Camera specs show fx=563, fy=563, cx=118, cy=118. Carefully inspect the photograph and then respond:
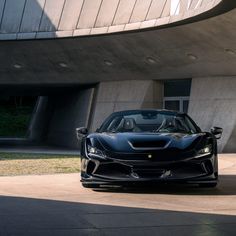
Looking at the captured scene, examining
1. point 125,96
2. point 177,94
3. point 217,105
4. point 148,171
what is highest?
point 177,94

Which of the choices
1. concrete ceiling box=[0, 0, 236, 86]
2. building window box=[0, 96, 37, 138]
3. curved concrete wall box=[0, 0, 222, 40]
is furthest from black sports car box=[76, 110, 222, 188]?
building window box=[0, 96, 37, 138]

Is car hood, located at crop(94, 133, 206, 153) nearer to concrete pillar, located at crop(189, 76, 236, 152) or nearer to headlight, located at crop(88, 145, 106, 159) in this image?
headlight, located at crop(88, 145, 106, 159)

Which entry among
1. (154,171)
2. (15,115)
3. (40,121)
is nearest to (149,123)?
(154,171)

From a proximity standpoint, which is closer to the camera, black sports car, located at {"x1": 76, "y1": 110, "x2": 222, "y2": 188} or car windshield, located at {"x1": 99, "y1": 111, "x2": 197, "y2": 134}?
black sports car, located at {"x1": 76, "y1": 110, "x2": 222, "y2": 188}

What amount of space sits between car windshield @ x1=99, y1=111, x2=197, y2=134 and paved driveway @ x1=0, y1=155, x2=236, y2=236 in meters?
1.07

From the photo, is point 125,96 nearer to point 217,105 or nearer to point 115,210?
point 217,105

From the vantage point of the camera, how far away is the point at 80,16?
2295cm

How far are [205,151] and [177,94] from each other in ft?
53.2

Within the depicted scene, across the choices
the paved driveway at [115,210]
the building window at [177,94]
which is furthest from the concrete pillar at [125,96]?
the paved driveway at [115,210]

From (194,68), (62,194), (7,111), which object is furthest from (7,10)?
(7,111)

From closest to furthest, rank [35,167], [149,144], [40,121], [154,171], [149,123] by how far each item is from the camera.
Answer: [154,171] → [149,144] → [149,123] → [35,167] → [40,121]

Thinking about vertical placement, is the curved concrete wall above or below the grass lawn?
above

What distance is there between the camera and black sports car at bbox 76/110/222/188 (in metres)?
8.79

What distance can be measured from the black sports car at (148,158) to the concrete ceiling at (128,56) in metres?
8.08
